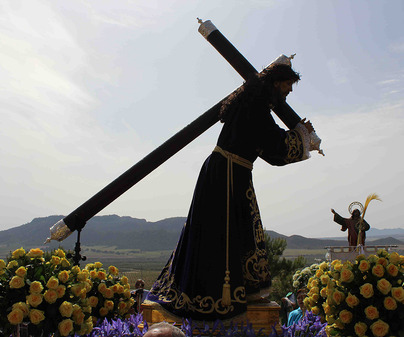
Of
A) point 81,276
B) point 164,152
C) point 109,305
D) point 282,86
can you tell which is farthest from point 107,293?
point 282,86

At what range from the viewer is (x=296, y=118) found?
4.73 m

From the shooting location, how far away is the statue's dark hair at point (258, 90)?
4.18 metres

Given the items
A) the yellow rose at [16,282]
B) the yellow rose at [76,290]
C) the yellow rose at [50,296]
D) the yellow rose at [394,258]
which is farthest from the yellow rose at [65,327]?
the yellow rose at [394,258]

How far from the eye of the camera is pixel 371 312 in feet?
11.8

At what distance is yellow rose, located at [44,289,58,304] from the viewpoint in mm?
3809

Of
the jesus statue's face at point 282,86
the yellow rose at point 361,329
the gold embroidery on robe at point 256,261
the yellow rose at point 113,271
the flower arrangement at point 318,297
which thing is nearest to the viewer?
the yellow rose at point 361,329

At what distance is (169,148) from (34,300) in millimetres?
2522

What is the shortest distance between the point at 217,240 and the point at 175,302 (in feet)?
2.29

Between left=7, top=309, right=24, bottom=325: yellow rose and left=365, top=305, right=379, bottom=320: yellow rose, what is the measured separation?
3.14 m

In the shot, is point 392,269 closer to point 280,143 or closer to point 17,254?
point 280,143

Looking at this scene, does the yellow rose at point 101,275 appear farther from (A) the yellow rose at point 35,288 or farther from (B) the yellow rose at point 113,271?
(A) the yellow rose at point 35,288

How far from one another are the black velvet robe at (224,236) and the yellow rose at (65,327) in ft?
2.50

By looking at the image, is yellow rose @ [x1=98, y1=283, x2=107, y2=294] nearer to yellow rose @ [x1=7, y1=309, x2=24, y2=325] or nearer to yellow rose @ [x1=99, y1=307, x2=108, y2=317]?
yellow rose @ [x1=99, y1=307, x2=108, y2=317]

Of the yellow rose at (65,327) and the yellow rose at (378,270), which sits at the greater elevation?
the yellow rose at (378,270)
